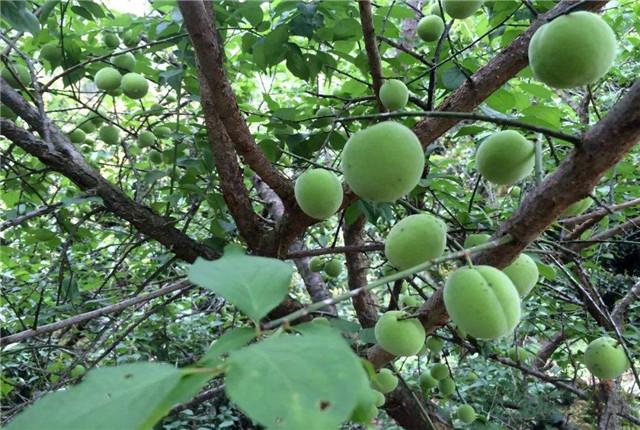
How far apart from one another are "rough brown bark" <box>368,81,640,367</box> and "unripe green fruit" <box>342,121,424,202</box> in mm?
248

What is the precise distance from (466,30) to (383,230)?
138cm

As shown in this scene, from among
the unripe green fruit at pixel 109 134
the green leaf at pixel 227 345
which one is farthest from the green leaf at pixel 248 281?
the unripe green fruit at pixel 109 134

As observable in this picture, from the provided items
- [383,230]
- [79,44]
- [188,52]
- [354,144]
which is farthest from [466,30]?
[354,144]

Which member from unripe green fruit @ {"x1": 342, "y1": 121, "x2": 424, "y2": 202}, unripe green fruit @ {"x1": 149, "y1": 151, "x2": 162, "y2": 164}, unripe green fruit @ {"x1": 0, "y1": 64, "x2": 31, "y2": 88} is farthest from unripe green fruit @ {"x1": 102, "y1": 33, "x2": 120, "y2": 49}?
unripe green fruit @ {"x1": 342, "y1": 121, "x2": 424, "y2": 202}

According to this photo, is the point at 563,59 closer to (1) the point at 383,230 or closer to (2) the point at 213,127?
(2) the point at 213,127

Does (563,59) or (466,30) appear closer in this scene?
(563,59)

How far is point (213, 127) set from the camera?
6.34ft

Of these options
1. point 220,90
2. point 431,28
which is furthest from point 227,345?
point 431,28

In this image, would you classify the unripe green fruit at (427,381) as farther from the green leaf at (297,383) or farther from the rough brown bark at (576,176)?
the green leaf at (297,383)

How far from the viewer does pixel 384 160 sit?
117cm

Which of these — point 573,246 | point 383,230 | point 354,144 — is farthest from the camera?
point 383,230

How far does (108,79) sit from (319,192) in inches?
57.6

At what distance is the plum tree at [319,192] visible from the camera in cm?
152

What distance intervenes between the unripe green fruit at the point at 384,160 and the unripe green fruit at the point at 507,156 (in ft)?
0.75
